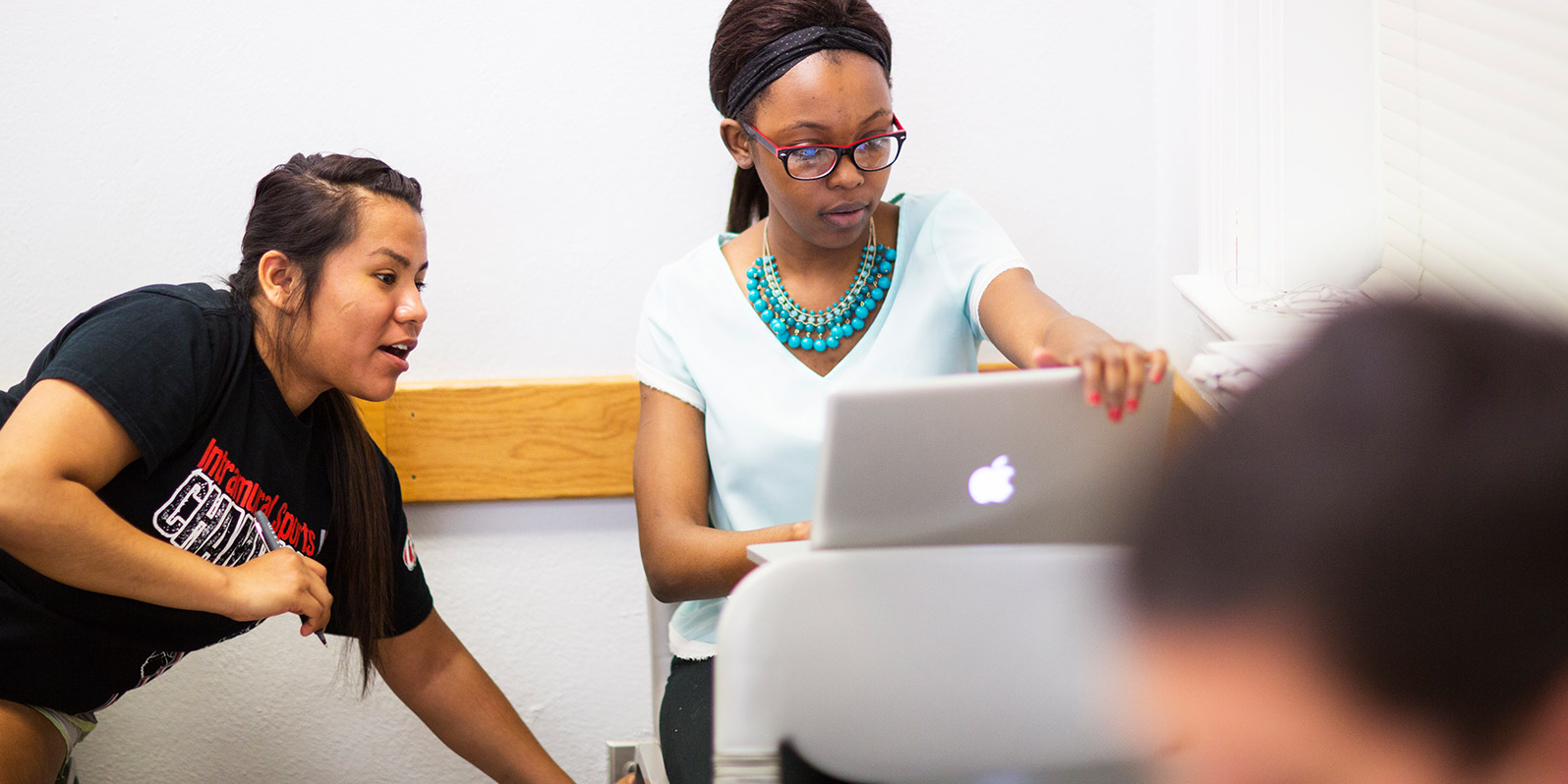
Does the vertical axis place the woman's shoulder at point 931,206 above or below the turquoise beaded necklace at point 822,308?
above

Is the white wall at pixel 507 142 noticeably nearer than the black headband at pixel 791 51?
No

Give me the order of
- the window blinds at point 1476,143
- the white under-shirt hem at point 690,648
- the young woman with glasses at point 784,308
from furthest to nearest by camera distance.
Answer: the white under-shirt hem at point 690,648
the young woman with glasses at point 784,308
the window blinds at point 1476,143

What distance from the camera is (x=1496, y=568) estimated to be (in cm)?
30

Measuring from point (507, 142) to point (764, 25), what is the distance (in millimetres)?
584

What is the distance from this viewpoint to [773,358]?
4.44 ft

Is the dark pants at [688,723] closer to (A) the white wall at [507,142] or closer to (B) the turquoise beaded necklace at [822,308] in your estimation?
(B) the turquoise beaded necklace at [822,308]

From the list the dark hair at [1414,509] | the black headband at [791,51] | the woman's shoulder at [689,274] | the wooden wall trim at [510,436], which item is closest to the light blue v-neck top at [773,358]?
the woman's shoulder at [689,274]

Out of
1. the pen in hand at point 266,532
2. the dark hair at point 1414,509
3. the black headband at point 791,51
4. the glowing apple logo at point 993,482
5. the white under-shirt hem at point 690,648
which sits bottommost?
the white under-shirt hem at point 690,648

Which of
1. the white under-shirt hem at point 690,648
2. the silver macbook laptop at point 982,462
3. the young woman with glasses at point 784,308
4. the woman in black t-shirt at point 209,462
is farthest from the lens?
the white under-shirt hem at point 690,648

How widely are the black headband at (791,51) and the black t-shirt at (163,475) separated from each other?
65cm

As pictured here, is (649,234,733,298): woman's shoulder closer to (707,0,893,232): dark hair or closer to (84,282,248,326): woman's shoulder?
(707,0,893,232): dark hair

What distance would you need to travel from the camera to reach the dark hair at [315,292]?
4.26ft

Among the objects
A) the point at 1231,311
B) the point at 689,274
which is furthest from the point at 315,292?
the point at 1231,311

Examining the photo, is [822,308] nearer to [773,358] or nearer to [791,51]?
[773,358]
